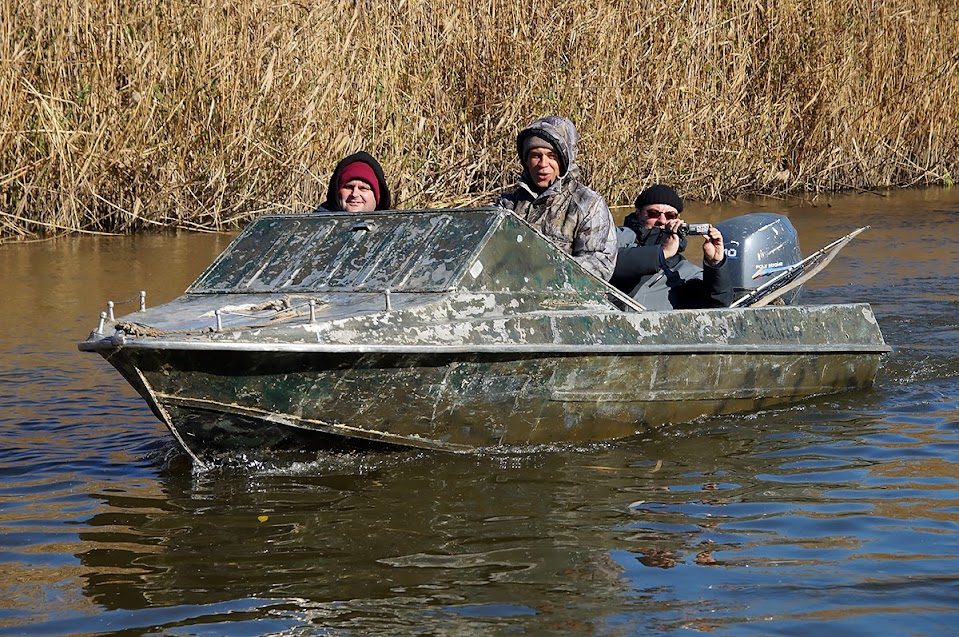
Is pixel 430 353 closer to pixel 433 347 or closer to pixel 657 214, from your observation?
pixel 433 347

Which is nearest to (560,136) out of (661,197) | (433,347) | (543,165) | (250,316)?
(543,165)

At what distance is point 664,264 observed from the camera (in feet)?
24.9

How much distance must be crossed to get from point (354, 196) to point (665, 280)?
1.63 meters

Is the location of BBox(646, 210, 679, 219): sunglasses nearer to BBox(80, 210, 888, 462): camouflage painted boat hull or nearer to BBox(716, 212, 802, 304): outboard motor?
BBox(716, 212, 802, 304): outboard motor

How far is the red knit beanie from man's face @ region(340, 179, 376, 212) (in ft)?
0.05

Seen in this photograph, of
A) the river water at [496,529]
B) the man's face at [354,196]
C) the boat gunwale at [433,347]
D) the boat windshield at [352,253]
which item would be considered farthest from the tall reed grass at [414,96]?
the boat gunwale at [433,347]

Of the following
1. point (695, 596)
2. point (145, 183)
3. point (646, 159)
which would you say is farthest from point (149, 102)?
point (695, 596)

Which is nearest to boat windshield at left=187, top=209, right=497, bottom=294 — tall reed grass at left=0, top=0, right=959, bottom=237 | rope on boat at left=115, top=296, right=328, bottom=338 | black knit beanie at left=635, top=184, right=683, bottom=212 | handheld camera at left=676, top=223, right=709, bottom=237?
rope on boat at left=115, top=296, right=328, bottom=338

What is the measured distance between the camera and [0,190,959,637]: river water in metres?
4.40

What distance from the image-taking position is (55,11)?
38.0ft

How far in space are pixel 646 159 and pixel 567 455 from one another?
8.74m

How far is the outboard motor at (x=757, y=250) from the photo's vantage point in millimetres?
8453

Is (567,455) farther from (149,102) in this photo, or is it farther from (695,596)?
(149,102)

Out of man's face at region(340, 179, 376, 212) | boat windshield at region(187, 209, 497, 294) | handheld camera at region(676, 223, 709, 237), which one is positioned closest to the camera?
boat windshield at region(187, 209, 497, 294)
